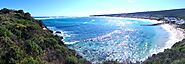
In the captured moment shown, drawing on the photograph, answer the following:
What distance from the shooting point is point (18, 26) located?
21.2m

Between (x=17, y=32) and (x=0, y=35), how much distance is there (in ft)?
6.58

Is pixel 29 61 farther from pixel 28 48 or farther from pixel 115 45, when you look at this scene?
pixel 115 45

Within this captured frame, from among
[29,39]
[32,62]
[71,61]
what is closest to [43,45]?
[29,39]

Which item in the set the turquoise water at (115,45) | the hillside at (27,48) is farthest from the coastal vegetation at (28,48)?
the turquoise water at (115,45)

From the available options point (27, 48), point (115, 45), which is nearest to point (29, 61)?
point (27, 48)

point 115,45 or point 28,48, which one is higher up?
point 28,48

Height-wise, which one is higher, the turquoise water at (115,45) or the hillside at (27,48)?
the hillside at (27,48)

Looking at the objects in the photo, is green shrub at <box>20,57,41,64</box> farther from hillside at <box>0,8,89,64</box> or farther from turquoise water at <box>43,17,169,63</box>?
turquoise water at <box>43,17,169,63</box>

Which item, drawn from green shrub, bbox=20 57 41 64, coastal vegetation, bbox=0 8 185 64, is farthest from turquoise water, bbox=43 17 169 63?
green shrub, bbox=20 57 41 64

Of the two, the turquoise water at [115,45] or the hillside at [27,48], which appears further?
the turquoise water at [115,45]

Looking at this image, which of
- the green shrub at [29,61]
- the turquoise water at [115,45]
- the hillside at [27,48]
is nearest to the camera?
the green shrub at [29,61]

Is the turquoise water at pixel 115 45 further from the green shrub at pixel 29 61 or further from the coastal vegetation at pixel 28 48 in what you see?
the green shrub at pixel 29 61

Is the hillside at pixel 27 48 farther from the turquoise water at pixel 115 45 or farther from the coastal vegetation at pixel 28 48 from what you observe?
the turquoise water at pixel 115 45

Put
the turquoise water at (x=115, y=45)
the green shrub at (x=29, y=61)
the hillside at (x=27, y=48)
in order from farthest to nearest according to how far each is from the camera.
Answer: the turquoise water at (x=115, y=45)
the hillside at (x=27, y=48)
the green shrub at (x=29, y=61)
